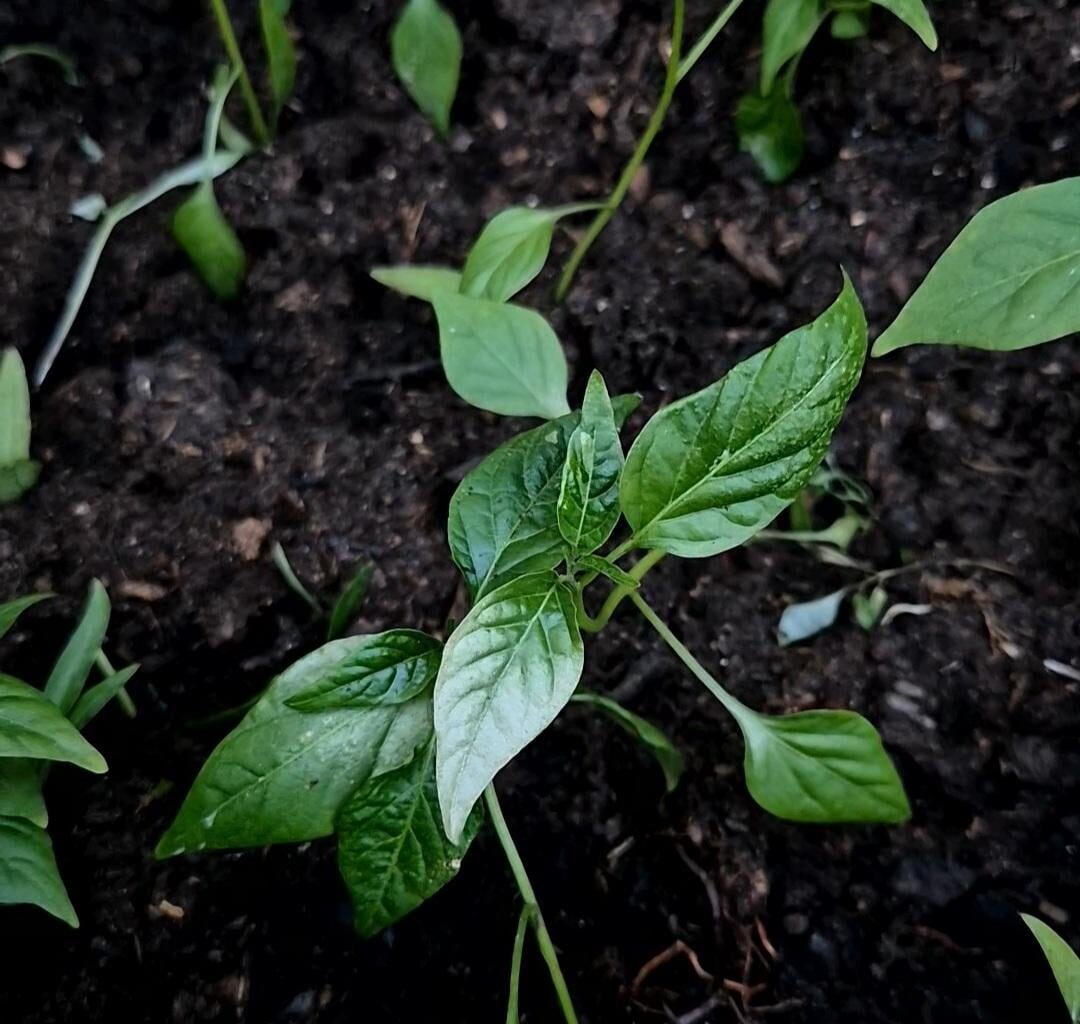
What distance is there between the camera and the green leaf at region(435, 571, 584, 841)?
52cm

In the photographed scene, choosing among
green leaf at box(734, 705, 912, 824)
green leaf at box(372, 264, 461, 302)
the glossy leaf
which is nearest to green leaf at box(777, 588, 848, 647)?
green leaf at box(734, 705, 912, 824)

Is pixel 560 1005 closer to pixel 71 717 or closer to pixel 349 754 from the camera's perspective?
pixel 349 754

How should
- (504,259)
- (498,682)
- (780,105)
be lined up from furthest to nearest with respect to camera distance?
(780,105)
(504,259)
(498,682)

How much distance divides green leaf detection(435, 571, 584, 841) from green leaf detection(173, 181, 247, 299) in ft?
1.62

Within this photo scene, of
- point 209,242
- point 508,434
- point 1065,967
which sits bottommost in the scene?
point 1065,967

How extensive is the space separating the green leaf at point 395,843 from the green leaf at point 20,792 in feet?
0.60

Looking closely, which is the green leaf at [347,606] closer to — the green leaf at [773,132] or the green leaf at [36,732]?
the green leaf at [36,732]

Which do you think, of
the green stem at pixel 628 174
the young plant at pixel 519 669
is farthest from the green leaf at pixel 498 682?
the green stem at pixel 628 174

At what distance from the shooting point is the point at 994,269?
0.62m

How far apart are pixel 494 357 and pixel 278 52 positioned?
0.40 meters

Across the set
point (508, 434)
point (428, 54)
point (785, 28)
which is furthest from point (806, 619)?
point (428, 54)

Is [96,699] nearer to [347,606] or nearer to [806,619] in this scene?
[347,606]

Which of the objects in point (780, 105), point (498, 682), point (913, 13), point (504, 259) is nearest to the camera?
point (498, 682)

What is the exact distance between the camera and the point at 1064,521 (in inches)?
32.8
